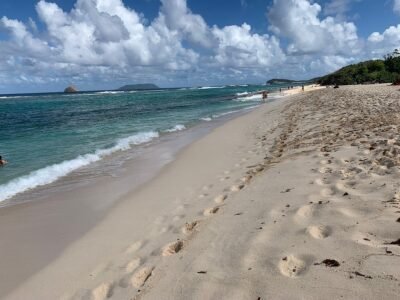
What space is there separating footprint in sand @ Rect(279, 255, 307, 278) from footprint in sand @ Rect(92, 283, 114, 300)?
2.04 meters

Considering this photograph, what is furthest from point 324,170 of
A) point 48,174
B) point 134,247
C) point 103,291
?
point 48,174

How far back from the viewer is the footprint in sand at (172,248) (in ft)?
15.4

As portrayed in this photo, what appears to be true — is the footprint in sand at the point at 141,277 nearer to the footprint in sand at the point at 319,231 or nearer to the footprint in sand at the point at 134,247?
the footprint in sand at the point at 134,247

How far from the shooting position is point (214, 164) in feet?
33.6

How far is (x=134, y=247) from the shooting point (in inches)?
205

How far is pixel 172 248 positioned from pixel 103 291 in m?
1.09

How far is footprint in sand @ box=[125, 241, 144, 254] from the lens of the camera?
509cm

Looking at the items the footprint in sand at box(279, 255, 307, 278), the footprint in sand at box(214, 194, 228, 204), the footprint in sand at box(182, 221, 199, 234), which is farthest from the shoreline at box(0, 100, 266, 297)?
the footprint in sand at box(279, 255, 307, 278)

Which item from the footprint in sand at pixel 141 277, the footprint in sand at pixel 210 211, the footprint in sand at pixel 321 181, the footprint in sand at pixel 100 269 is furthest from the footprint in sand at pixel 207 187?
the footprint in sand at pixel 141 277

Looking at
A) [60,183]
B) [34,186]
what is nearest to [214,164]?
[60,183]

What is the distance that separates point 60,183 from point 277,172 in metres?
6.62

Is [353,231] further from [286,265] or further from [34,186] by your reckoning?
[34,186]

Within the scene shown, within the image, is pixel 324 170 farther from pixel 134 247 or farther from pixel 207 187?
pixel 134 247

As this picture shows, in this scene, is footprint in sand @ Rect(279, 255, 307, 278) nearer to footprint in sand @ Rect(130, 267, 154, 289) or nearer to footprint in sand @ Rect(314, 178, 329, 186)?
footprint in sand @ Rect(130, 267, 154, 289)
